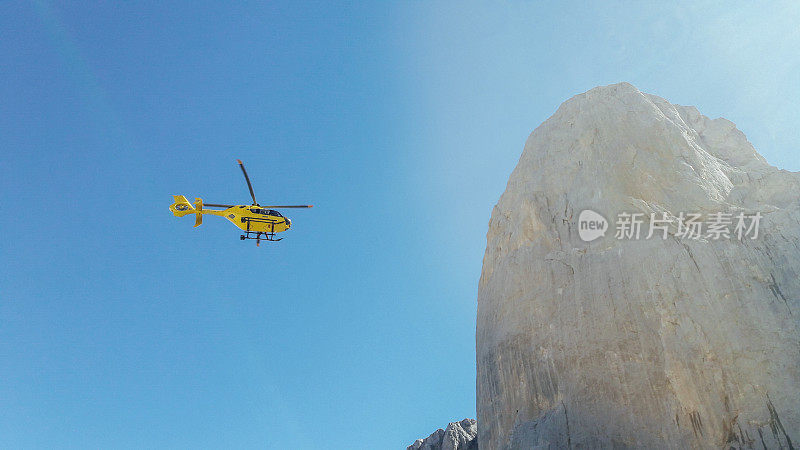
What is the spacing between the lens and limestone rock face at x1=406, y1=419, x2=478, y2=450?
141 ft

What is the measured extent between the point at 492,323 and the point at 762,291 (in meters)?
12.2

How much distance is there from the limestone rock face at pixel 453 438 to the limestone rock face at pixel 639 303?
2130 centimetres

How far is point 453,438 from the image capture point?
4381 cm

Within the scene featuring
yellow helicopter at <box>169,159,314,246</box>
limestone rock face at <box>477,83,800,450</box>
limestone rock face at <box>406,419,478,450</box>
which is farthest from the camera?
limestone rock face at <box>406,419,478,450</box>

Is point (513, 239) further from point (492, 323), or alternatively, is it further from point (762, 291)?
point (762, 291)

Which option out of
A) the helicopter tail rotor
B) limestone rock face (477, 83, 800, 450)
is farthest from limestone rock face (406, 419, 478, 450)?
the helicopter tail rotor

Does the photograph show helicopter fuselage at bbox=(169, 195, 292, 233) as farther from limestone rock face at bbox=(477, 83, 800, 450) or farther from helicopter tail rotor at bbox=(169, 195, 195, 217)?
limestone rock face at bbox=(477, 83, 800, 450)

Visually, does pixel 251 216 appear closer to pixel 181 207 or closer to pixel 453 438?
pixel 181 207

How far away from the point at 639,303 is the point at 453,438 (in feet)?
96.3

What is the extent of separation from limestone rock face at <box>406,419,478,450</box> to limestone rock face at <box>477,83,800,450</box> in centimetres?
2130

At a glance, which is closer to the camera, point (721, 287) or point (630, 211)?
point (721, 287)

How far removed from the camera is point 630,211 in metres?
23.4

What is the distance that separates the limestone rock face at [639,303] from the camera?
1800 centimetres

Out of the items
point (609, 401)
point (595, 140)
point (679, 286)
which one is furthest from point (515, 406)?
point (595, 140)
